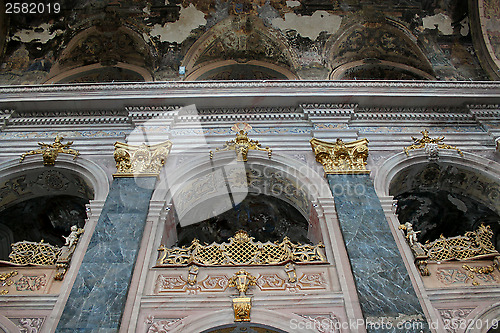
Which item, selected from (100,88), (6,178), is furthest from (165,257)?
(100,88)

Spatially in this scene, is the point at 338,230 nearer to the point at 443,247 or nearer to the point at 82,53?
the point at 443,247

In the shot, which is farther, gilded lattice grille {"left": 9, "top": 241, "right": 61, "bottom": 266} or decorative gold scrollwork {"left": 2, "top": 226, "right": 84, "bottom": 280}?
gilded lattice grille {"left": 9, "top": 241, "right": 61, "bottom": 266}

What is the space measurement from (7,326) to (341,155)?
19.1 feet

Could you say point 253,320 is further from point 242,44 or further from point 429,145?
point 242,44

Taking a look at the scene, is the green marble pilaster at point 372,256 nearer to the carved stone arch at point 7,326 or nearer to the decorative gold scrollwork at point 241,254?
the decorative gold scrollwork at point 241,254

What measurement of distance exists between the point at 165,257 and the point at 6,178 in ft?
11.8

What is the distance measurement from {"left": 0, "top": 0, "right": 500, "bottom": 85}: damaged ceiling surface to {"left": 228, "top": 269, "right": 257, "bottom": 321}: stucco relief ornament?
6.47 m

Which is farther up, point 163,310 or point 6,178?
point 6,178

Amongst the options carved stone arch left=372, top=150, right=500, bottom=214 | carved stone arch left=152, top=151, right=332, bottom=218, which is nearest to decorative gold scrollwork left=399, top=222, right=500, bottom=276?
carved stone arch left=372, top=150, right=500, bottom=214

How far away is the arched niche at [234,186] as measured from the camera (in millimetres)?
7414

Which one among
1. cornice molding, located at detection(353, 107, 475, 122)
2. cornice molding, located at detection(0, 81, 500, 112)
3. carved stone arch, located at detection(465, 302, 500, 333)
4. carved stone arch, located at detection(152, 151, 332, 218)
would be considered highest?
cornice molding, located at detection(0, 81, 500, 112)

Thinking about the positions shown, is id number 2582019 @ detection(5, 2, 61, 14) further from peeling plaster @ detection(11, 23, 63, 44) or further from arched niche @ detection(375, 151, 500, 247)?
arched niche @ detection(375, 151, 500, 247)

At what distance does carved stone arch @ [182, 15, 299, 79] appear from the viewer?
11453mm

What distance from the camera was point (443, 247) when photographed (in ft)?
22.0
